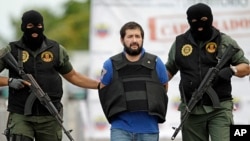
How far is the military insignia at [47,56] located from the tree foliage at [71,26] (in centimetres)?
6557

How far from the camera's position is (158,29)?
14.9 m

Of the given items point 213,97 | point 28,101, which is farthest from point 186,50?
point 28,101

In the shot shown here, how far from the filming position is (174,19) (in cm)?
1489

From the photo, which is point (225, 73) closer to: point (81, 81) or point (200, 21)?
point (200, 21)

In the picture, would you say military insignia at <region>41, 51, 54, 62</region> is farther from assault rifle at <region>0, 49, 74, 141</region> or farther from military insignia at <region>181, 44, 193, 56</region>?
military insignia at <region>181, 44, 193, 56</region>

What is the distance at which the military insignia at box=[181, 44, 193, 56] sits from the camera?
884cm

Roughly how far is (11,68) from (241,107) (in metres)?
6.84

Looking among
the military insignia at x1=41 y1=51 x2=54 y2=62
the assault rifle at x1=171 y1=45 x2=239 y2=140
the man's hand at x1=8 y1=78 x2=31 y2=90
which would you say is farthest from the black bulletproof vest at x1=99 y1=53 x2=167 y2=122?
the man's hand at x1=8 y1=78 x2=31 y2=90

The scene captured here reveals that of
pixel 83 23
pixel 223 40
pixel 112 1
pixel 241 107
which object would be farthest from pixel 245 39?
pixel 83 23

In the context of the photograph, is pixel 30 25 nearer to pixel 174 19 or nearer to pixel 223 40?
pixel 223 40

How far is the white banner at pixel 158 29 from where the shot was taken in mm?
14719

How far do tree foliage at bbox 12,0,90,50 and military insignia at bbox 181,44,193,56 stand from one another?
6563 centimetres

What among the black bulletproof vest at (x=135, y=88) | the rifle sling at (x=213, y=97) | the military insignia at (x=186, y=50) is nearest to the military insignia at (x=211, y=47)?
the military insignia at (x=186, y=50)

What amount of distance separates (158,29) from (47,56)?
6.28 meters
